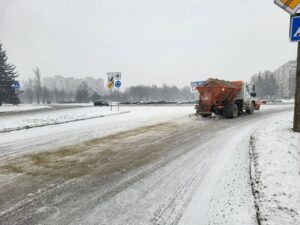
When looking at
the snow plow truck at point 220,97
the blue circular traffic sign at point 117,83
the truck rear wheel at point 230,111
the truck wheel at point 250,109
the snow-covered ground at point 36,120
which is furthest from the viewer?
the blue circular traffic sign at point 117,83

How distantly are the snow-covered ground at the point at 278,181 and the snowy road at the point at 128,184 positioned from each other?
0.24m

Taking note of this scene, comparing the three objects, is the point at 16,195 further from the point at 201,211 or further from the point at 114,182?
the point at 201,211

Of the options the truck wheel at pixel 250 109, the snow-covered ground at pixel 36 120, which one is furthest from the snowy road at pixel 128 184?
the truck wheel at pixel 250 109

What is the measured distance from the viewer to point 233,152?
318 inches

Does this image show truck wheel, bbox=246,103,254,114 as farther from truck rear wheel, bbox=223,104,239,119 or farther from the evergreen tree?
the evergreen tree

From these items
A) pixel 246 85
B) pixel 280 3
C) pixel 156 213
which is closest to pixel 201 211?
pixel 156 213

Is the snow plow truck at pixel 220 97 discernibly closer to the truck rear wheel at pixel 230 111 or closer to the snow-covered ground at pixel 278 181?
the truck rear wheel at pixel 230 111

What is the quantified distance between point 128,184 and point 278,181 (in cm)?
290

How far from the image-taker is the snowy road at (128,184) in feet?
13.1

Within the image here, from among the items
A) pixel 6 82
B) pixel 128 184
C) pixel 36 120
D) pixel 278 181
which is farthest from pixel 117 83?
pixel 6 82

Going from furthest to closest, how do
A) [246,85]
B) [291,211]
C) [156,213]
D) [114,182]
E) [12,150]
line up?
1. [246,85]
2. [12,150]
3. [114,182]
4. [156,213]
5. [291,211]

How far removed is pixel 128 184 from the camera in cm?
536

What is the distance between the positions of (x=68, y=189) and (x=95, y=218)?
1403mm

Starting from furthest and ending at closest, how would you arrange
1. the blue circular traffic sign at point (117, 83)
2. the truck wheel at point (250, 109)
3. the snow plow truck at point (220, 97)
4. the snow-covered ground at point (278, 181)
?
1. the blue circular traffic sign at point (117, 83)
2. the truck wheel at point (250, 109)
3. the snow plow truck at point (220, 97)
4. the snow-covered ground at point (278, 181)
